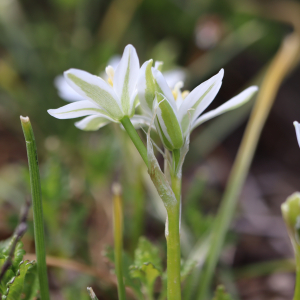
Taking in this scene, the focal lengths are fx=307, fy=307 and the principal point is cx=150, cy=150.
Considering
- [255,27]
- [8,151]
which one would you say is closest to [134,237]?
[8,151]

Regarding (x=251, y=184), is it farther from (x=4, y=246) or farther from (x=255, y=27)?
(x=4, y=246)

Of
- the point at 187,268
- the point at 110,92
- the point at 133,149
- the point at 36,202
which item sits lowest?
the point at 187,268

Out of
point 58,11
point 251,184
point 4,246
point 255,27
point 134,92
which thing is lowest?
point 4,246

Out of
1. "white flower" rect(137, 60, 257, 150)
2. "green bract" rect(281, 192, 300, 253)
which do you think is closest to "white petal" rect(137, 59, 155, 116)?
"white flower" rect(137, 60, 257, 150)

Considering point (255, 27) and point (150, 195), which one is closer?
point (150, 195)

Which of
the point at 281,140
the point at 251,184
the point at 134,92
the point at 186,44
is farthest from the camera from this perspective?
the point at 186,44

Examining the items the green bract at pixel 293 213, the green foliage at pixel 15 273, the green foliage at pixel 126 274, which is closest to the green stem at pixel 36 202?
the green foliage at pixel 15 273

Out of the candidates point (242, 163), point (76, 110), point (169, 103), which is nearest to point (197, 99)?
point (169, 103)

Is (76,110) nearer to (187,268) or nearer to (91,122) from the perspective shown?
(91,122)

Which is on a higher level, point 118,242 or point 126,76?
point 126,76
